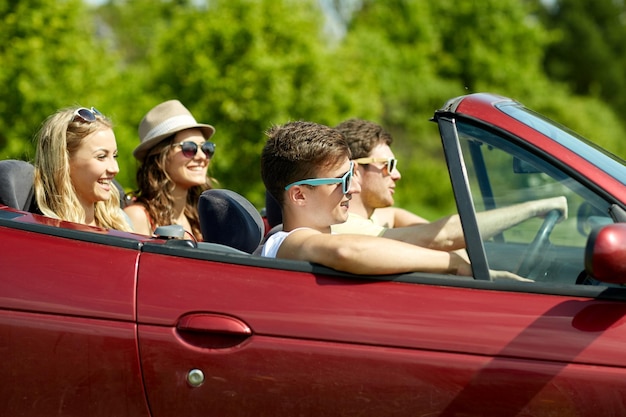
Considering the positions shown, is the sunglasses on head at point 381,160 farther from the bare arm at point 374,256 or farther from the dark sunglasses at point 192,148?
the bare arm at point 374,256

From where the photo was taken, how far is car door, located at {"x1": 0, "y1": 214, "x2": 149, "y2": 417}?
7.56 ft

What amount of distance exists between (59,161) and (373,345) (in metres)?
1.69

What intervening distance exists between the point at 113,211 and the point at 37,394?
1.45m

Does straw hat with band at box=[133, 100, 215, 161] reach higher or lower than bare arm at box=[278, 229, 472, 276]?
higher

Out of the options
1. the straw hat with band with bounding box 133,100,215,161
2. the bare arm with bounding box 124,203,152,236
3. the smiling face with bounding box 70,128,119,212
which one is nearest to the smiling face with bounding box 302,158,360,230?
the smiling face with bounding box 70,128,119,212

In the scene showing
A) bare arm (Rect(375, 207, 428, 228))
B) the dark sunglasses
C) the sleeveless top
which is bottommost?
bare arm (Rect(375, 207, 428, 228))

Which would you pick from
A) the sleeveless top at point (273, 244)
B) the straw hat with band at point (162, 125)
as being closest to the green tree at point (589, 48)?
the straw hat with band at point (162, 125)

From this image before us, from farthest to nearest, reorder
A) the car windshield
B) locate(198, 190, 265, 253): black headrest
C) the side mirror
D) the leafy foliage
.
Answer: the leafy foliage < locate(198, 190, 265, 253): black headrest < the car windshield < the side mirror

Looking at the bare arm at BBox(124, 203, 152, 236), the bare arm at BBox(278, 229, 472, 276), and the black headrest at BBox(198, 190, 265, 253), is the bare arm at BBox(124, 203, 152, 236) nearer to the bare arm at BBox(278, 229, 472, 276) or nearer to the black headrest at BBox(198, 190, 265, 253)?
the black headrest at BBox(198, 190, 265, 253)

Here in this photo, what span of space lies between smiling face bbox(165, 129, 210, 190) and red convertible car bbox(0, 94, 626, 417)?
1.94 meters

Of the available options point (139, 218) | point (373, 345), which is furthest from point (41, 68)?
point (373, 345)

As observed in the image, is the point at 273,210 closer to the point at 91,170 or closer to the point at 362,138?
the point at 362,138

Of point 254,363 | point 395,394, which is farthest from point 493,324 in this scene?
point 254,363

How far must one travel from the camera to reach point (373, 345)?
88.1 inches
